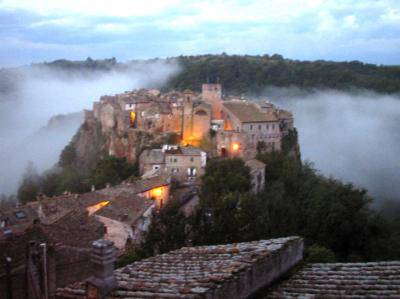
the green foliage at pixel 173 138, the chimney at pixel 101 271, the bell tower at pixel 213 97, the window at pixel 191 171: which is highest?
the bell tower at pixel 213 97

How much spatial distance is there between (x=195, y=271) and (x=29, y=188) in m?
58.5

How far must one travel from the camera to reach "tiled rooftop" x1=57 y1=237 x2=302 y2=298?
8609mm

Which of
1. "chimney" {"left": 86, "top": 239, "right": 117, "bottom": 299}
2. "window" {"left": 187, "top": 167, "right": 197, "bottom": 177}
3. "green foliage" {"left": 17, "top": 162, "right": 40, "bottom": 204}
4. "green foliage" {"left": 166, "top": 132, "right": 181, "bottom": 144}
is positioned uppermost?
"chimney" {"left": 86, "top": 239, "right": 117, "bottom": 299}

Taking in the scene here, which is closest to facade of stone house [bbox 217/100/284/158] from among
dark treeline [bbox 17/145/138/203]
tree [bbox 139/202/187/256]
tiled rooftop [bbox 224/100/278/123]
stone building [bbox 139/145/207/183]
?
tiled rooftop [bbox 224/100/278/123]

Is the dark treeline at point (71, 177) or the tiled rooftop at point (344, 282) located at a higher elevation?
the tiled rooftop at point (344, 282)

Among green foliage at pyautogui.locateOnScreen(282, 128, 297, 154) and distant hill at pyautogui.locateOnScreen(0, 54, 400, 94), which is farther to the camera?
distant hill at pyautogui.locateOnScreen(0, 54, 400, 94)

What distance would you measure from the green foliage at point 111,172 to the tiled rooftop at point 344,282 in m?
44.6

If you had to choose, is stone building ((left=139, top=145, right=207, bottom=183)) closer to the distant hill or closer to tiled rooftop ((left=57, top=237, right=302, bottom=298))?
tiled rooftop ((left=57, top=237, right=302, bottom=298))

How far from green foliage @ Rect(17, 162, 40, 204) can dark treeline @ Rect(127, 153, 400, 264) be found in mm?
25269

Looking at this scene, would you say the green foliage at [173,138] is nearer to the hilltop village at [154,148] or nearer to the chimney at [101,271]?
the hilltop village at [154,148]

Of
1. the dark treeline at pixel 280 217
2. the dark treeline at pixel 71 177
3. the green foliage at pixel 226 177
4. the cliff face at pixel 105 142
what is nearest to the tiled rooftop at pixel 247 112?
the dark treeline at pixel 280 217

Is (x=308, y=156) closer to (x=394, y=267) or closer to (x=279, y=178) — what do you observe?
(x=279, y=178)

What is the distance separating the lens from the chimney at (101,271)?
8562 mm

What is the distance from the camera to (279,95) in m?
127
